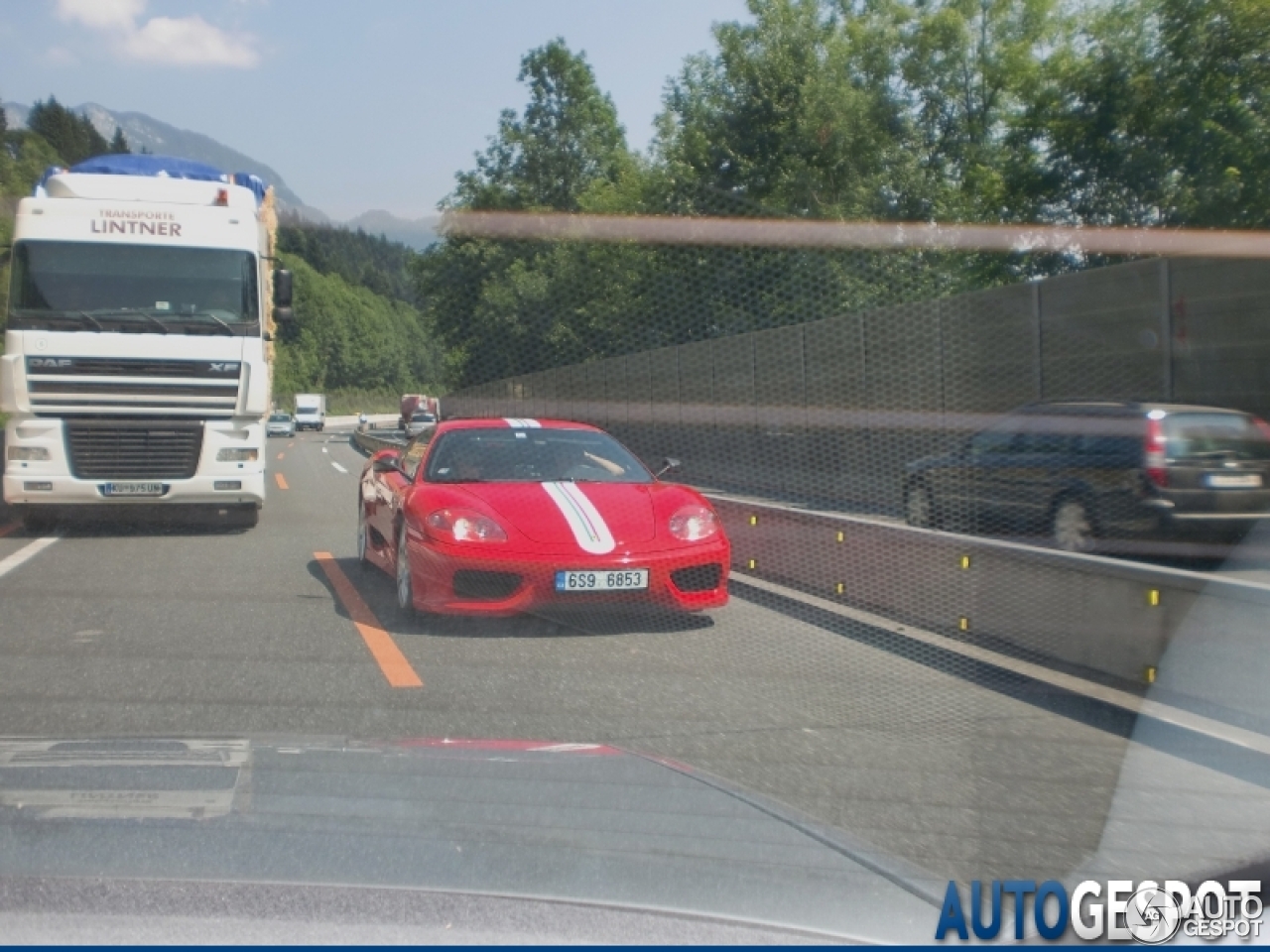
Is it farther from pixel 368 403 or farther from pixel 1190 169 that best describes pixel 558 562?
pixel 368 403

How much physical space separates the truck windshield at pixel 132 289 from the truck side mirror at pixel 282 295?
1.12 m

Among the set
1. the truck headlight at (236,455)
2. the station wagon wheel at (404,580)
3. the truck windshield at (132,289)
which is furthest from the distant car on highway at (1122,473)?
the truck windshield at (132,289)

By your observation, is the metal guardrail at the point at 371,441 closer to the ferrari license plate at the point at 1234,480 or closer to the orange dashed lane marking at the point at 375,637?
the orange dashed lane marking at the point at 375,637

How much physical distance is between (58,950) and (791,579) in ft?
28.3

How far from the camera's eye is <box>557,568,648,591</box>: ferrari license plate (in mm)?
7891

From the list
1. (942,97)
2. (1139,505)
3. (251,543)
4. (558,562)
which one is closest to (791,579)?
(558,562)

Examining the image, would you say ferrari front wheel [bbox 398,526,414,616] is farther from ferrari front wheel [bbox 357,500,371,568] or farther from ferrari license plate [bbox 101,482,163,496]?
ferrari license plate [bbox 101,482,163,496]

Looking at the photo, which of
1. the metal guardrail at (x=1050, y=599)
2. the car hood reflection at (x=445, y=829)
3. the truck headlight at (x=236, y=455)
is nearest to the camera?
the car hood reflection at (x=445, y=829)

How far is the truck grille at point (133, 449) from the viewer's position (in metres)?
13.2

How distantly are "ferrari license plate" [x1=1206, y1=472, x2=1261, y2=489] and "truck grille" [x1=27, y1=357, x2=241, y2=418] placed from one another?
9509 mm

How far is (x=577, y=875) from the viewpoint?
248cm

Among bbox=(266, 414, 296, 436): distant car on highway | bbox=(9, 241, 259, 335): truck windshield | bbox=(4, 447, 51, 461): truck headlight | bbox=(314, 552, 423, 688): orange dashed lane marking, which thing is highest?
bbox=(9, 241, 259, 335): truck windshield

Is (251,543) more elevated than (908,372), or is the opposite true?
(908,372)

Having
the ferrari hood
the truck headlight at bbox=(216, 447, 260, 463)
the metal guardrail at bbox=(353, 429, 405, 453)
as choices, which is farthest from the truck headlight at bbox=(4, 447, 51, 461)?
the metal guardrail at bbox=(353, 429, 405, 453)
